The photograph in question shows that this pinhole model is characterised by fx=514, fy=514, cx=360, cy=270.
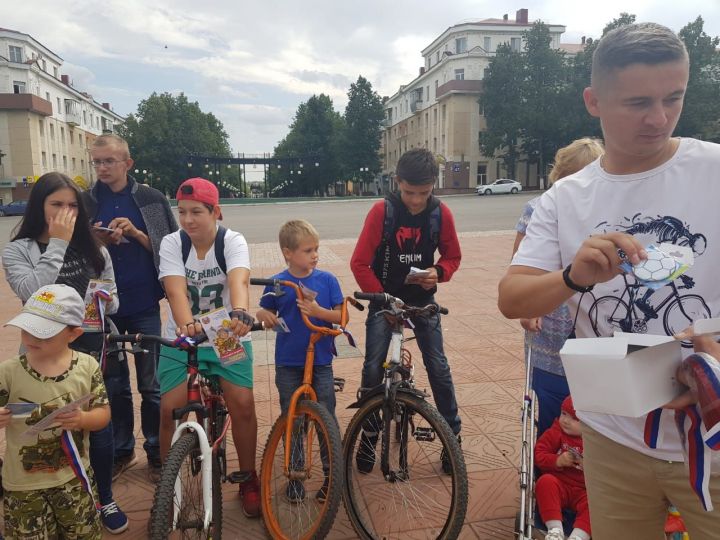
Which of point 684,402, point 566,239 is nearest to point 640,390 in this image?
point 684,402

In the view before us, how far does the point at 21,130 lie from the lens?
5069cm

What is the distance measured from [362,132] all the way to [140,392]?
6237 centimetres

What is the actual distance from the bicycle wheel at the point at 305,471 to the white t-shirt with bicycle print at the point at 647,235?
1.46 m

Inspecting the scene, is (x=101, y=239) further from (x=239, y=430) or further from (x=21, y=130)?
(x=21, y=130)

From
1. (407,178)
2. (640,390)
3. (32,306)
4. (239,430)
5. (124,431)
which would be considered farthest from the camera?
(124,431)

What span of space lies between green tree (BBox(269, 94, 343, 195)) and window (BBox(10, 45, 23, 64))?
3001cm

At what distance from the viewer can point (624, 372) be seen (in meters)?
1.23

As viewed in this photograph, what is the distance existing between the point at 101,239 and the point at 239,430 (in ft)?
5.12

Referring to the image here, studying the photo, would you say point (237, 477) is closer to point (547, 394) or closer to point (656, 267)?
point (547, 394)

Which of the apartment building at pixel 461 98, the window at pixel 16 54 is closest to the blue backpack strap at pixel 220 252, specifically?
the apartment building at pixel 461 98

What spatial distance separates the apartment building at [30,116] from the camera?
5028 cm

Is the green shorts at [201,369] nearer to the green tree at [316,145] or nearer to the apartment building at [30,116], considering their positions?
the apartment building at [30,116]

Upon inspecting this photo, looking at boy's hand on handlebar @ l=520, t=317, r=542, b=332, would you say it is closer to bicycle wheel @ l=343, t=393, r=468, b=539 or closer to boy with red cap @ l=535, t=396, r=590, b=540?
boy with red cap @ l=535, t=396, r=590, b=540

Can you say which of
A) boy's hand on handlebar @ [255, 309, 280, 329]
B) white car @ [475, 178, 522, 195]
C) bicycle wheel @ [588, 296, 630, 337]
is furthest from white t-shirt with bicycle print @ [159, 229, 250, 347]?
white car @ [475, 178, 522, 195]
